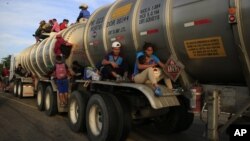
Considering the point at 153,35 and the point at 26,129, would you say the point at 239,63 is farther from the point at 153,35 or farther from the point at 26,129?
the point at 26,129

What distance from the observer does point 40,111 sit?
12258 mm

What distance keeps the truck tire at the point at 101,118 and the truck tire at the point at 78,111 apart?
1.51ft

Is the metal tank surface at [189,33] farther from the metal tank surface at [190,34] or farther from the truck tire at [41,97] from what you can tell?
the truck tire at [41,97]

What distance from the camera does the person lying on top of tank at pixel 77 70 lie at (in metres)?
9.88

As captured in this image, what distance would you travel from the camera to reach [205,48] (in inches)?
217

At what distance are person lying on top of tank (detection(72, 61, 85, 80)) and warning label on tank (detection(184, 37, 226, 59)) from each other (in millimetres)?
4560

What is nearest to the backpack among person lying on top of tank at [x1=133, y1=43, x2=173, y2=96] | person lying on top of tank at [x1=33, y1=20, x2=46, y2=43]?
person lying on top of tank at [x1=133, y1=43, x2=173, y2=96]

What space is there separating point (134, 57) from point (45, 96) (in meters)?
5.27

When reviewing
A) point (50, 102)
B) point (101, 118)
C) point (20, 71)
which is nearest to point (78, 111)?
point (101, 118)

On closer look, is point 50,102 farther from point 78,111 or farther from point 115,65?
point 115,65

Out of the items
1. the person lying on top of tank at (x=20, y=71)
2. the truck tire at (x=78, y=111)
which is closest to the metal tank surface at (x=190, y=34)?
the truck tire at (x=78, y=111)

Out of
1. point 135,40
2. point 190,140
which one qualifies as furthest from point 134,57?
point 190,140

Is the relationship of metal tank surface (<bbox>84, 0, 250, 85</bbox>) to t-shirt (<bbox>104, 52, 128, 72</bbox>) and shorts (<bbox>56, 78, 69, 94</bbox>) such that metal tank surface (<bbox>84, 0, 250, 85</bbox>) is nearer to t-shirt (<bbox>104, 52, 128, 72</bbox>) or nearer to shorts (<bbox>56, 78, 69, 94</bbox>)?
t-shirt (<bbox>104, 52, 128, 72</bbox>)

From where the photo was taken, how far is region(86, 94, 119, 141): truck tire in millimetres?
6785
